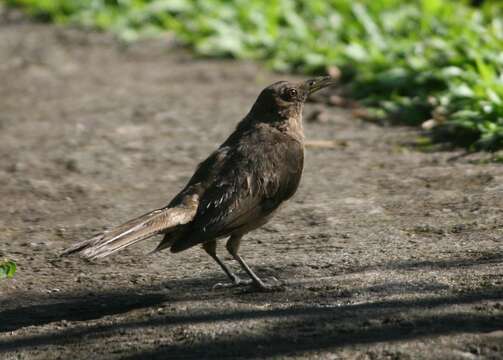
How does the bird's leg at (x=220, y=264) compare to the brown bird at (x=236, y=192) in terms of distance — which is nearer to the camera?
the brown bird at (x=236, y=192)

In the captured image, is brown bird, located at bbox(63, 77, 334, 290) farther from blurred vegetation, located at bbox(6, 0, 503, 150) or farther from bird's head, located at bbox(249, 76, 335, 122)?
blurred vegetation, located at bbox(6, 0, 503, 150)

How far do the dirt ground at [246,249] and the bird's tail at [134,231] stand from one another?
0.39 metres

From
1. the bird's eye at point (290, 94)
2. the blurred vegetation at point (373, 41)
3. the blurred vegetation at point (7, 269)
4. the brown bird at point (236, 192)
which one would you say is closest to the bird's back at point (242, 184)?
the brown bird at point (236, 192)

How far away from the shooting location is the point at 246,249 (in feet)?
21.1

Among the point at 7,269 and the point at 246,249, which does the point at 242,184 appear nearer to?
the point at 246,249

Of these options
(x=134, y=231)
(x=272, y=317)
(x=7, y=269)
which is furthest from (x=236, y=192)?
(x=7, y=269)

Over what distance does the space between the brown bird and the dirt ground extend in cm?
34

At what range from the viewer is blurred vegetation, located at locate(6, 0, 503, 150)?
901cm

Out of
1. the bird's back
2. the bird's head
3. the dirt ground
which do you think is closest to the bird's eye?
the bird's head

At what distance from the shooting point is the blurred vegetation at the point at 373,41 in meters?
9.01

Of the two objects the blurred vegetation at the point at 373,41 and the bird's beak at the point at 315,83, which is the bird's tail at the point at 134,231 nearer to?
the bird's beak at the point at 315,83

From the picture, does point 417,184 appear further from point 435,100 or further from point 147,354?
point 147,354

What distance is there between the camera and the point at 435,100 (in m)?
9.41

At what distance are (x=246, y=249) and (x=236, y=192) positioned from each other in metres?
0.83
